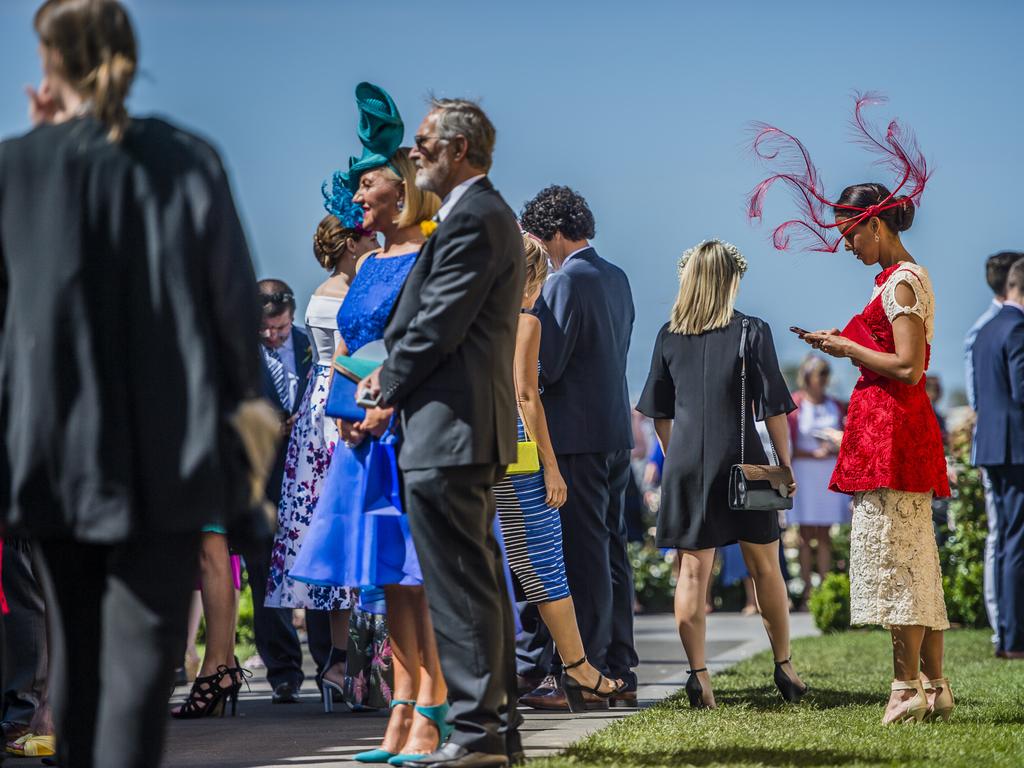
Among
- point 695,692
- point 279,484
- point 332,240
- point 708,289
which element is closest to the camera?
point 695,692

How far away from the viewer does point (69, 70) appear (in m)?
3.35

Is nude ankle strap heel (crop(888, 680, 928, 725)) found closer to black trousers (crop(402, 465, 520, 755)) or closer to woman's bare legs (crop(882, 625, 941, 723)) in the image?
woman's bare legs (crop(882, 625, 941, 723))

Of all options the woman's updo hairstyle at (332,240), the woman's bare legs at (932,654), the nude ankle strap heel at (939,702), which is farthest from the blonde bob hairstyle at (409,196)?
the nude ankle strap heel at (939,702)

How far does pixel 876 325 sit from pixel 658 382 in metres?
1.29

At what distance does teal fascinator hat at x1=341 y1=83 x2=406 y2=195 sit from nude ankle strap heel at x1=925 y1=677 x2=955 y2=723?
3093mm

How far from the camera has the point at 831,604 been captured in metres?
12.0

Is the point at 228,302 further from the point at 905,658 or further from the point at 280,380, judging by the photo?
the point at 280,380

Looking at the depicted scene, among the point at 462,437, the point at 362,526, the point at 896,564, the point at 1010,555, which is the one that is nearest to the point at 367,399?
the point at 462,437

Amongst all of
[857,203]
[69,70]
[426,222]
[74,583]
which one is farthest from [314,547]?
[857,203]

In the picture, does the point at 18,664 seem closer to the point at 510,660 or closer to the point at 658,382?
the point at 510,660

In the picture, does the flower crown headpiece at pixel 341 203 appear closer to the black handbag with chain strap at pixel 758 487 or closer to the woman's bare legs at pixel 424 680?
the woman's bare legs at pixel 424 680

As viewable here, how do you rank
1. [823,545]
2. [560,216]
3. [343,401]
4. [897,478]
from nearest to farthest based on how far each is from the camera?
[343,401], [897,478], [560,216], [823,545]

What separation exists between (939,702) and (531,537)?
1.83m

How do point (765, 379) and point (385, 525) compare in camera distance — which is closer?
point (385, 525)
